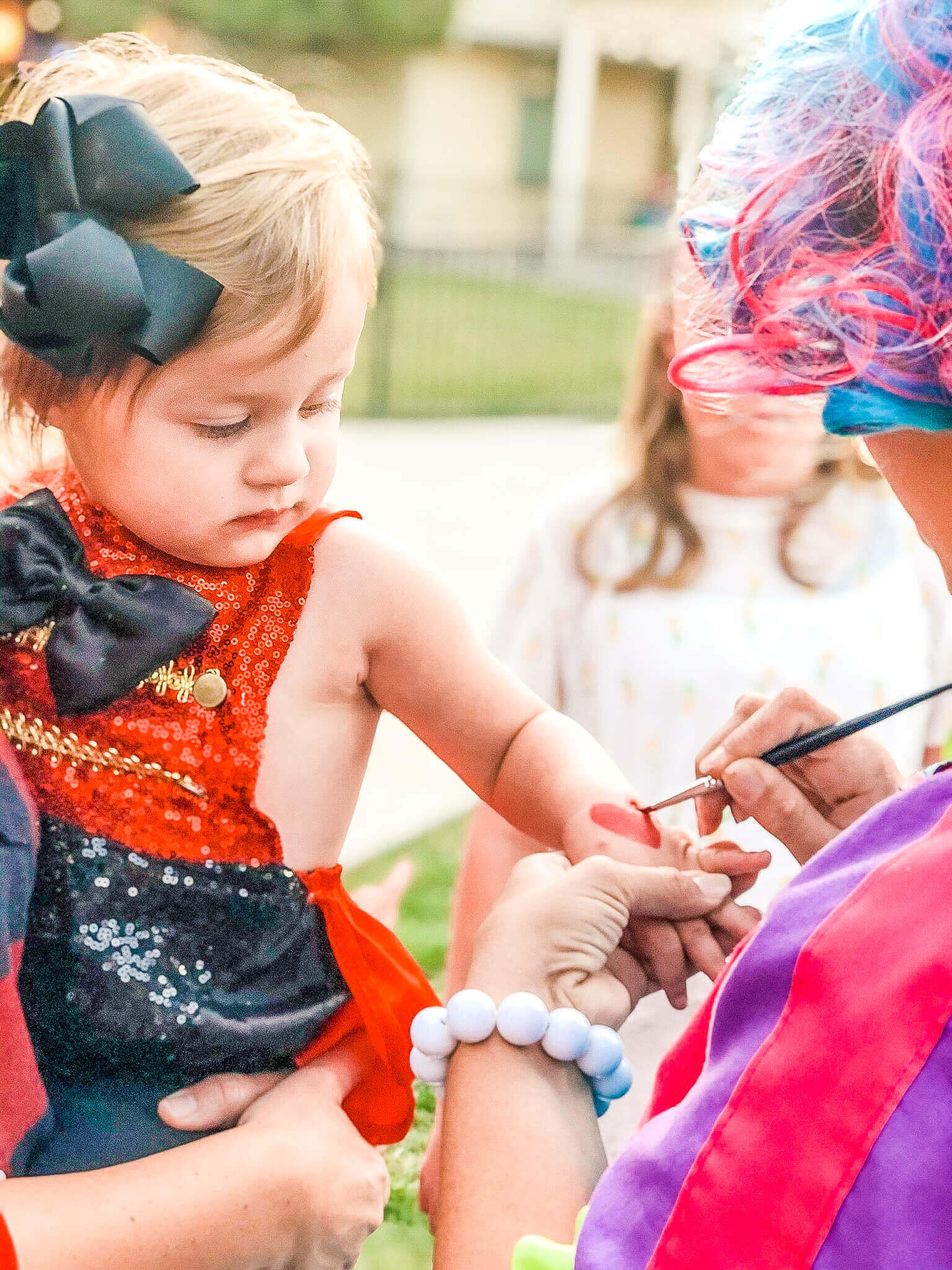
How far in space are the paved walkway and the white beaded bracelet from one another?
50cm

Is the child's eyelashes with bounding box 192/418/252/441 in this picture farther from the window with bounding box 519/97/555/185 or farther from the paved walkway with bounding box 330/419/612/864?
the window with bounding box 519/97/555/185

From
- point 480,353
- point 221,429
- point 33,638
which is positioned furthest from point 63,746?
point 480,353

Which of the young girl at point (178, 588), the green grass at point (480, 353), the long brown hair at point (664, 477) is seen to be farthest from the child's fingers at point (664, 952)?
the green grass at point (480, 353)

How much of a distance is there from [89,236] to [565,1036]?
2.06ft

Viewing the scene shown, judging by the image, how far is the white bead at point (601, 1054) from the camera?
103cm

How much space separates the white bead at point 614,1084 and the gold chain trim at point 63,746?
40cm

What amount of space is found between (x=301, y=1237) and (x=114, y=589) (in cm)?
48

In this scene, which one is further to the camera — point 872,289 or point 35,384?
point 35,384

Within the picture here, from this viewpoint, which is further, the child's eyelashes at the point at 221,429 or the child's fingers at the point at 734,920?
the child's fingers at the point at 734,920

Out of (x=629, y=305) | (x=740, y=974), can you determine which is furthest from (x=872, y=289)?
(x=629, y=305)

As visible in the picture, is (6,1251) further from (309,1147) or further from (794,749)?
(794,749)

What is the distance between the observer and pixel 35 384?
39.6 inches

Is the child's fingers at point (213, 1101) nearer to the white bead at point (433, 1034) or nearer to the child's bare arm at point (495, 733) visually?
the white bead at point (433, 1034)

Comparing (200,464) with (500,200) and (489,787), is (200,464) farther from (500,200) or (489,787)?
(500,200)
